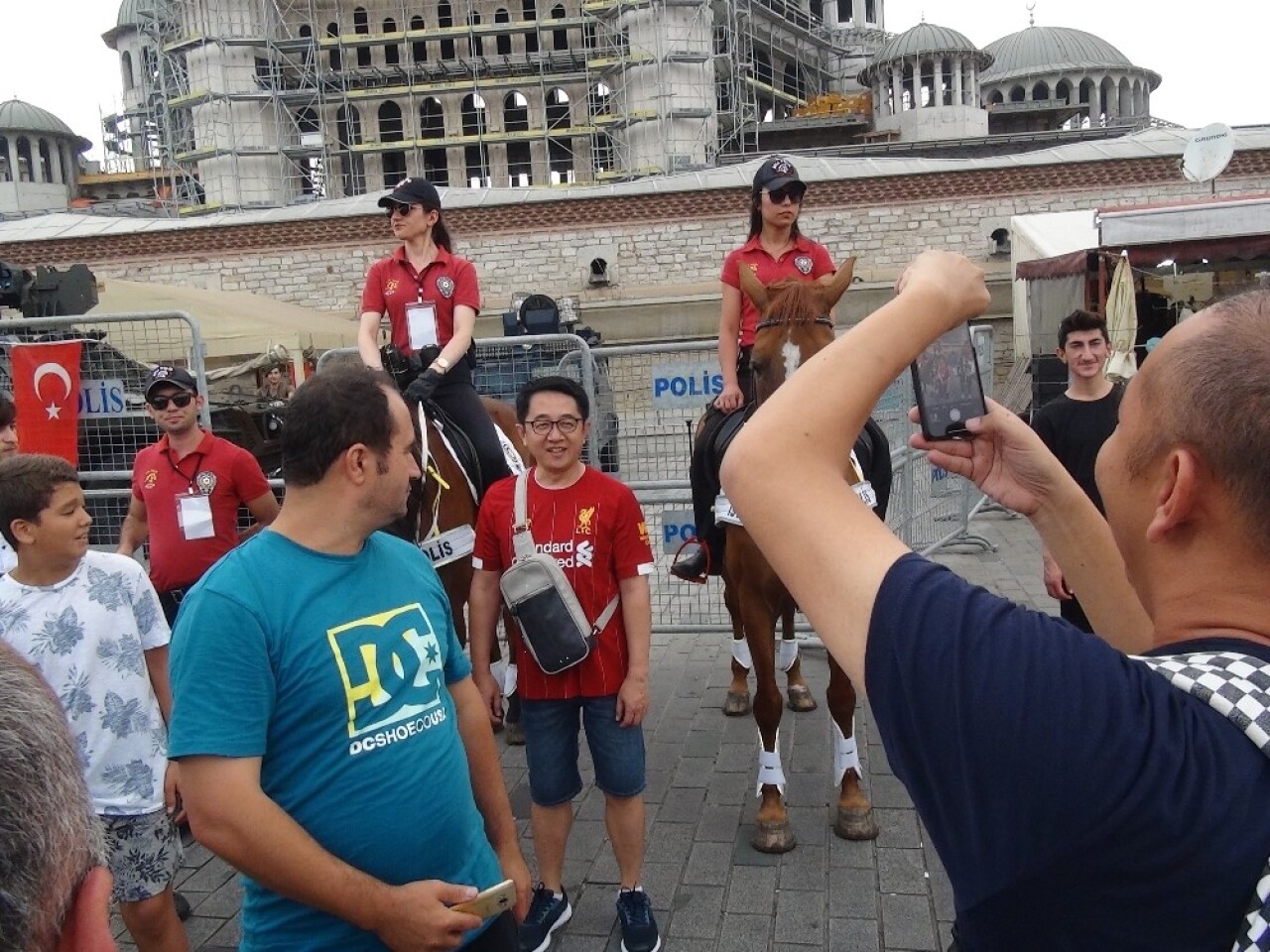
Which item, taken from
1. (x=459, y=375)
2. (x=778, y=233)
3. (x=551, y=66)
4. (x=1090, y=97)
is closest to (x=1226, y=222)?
(x=778, y=233)

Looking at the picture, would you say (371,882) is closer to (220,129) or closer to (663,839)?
(663,839)

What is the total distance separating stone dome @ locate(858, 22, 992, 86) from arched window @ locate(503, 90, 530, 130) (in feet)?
65.0

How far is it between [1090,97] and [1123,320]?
59900 millimetres

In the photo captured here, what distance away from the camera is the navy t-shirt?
0.90 metres

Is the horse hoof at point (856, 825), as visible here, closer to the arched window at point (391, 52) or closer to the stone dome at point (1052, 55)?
the arched window at point (391, 52)

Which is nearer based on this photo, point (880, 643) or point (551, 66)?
point (880, 643)

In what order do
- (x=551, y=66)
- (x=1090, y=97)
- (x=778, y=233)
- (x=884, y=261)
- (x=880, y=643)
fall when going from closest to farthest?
1. (x=880, y=643)
2. (x=778, y=233)
3. (x=884, y=261)
4. (x=551, y=66)
5. (x=1090, y=97)

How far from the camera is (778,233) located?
511cm

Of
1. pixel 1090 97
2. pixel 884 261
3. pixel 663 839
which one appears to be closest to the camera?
pixel 663 839

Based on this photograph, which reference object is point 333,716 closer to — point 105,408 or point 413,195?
point 413,195

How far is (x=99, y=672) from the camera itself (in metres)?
3.09

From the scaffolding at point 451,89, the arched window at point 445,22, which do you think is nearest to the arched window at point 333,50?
the scaffolding at point 451,89

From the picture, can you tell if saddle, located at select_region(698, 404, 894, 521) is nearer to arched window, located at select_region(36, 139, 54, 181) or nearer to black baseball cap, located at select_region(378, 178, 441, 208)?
black baseball cap, located at select_region(378, 178, 441, 208)

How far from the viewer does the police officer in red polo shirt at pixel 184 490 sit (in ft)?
16.0
